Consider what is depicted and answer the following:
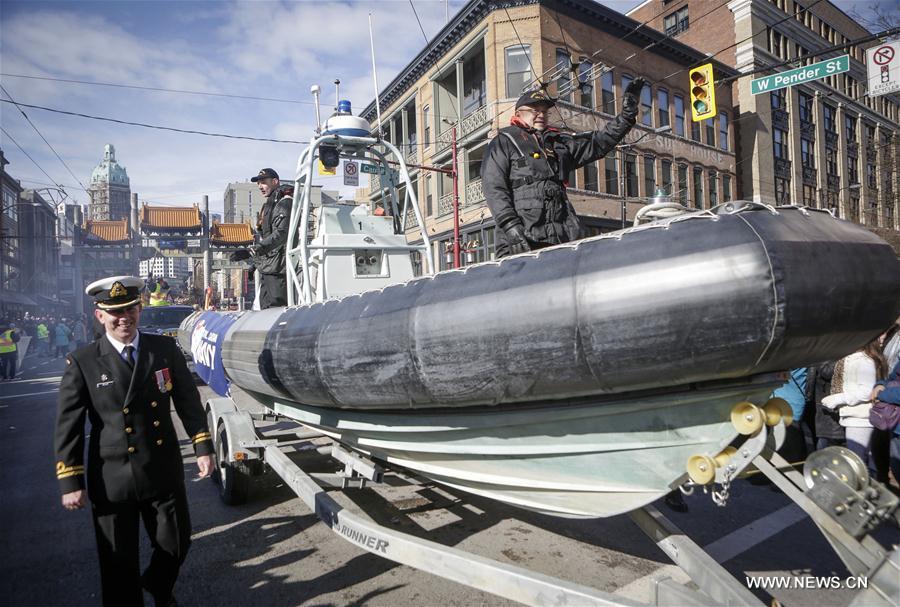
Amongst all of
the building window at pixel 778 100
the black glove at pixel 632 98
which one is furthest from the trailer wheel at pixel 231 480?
the building window at pixel 778 100

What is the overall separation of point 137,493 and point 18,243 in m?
59.3

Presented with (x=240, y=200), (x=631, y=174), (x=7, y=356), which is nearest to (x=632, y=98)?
(x=7, y=356)

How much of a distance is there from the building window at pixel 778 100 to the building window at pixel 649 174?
434 inches

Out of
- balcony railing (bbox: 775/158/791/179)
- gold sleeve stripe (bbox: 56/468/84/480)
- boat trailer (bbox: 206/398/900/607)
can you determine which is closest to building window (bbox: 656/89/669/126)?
balcony railing (bbox: 775/158/791/179)

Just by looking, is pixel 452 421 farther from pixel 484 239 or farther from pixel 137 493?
pixel 484 239

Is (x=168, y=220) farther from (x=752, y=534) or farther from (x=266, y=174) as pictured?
(x=752, y=534)

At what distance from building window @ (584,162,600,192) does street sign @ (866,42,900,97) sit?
11765mm

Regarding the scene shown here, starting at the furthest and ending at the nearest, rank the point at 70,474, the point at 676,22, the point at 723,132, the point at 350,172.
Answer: the point at 676,22, the point at 723,132, the point at 350,172, the point at 70,474

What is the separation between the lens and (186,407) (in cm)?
288

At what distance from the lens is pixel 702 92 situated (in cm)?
959

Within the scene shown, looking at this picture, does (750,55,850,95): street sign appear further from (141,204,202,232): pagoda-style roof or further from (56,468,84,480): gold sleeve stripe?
(141,204,202,232): pagoda-style roof

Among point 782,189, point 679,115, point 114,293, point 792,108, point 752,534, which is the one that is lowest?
point 752,534

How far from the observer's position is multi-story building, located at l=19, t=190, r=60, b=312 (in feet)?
165

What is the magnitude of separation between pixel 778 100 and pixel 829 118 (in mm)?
6465
